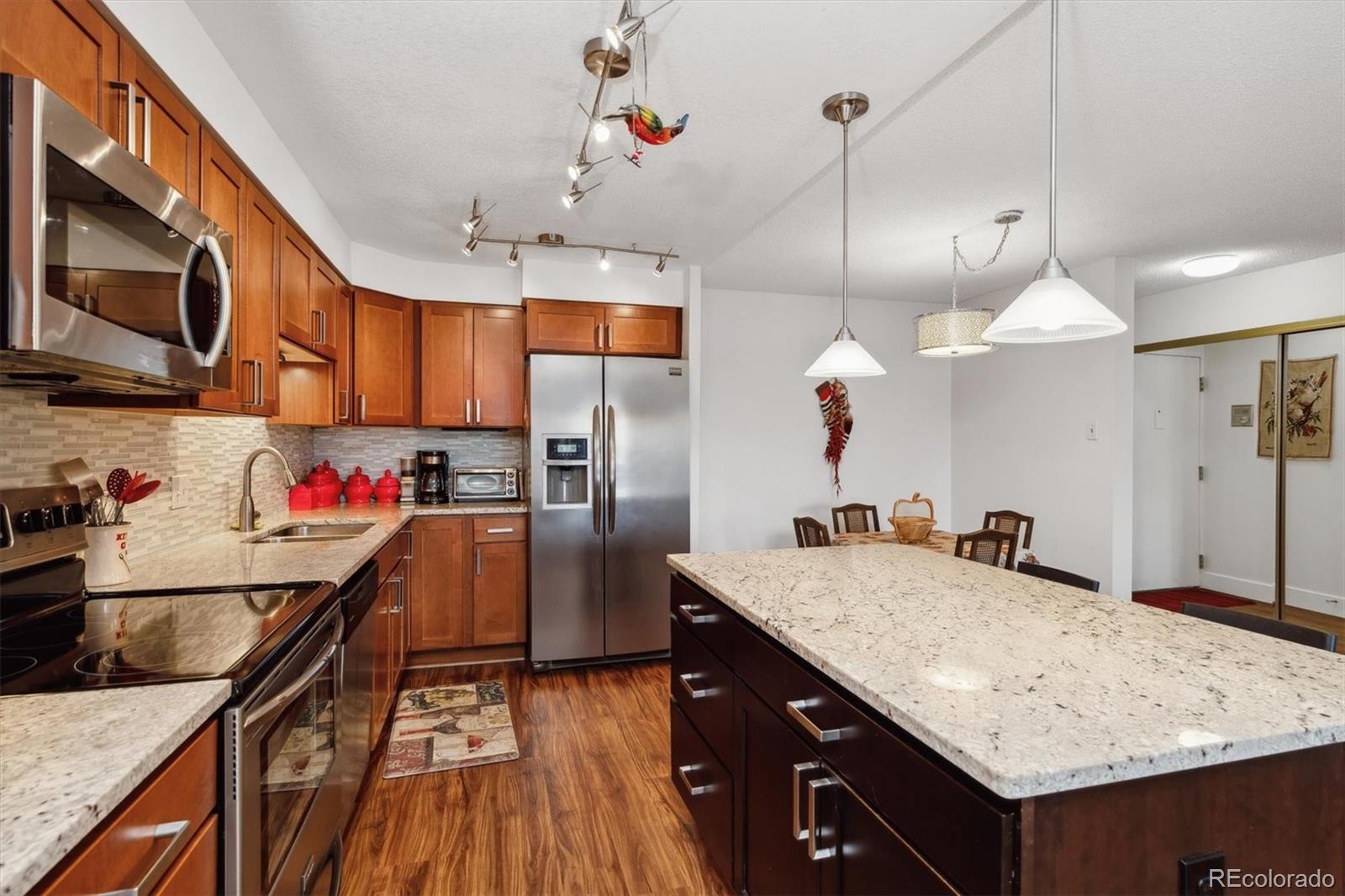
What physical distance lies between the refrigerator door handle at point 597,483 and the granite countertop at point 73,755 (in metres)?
2.53

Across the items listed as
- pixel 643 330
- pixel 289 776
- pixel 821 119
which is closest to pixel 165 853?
pixel 289 776

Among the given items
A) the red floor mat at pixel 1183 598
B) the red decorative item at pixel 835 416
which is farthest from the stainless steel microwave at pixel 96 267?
the red floor mat at pixel 1183 598

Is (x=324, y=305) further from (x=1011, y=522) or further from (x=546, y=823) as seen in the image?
(x=1011, y=522)

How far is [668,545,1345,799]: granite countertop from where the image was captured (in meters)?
0.81

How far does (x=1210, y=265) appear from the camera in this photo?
388cm

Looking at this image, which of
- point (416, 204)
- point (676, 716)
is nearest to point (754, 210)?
point (416, 204)

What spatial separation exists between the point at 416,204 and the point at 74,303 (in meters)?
→ 2.12

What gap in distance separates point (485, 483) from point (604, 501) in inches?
34.9

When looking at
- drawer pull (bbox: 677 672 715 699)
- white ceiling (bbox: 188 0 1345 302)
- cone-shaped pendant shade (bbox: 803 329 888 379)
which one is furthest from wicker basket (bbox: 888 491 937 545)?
drawer pull (bbox: 677 672 715 699)

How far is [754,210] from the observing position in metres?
3.05

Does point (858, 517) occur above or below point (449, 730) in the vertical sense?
above

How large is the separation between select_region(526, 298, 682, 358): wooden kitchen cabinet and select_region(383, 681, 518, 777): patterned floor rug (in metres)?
1.99

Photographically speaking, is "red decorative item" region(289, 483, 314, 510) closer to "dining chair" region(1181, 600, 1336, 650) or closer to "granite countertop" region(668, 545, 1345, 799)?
"granite countertop" region(668, 545, 1345, 799)

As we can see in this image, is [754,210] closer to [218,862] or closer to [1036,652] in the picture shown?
[1036,652]
